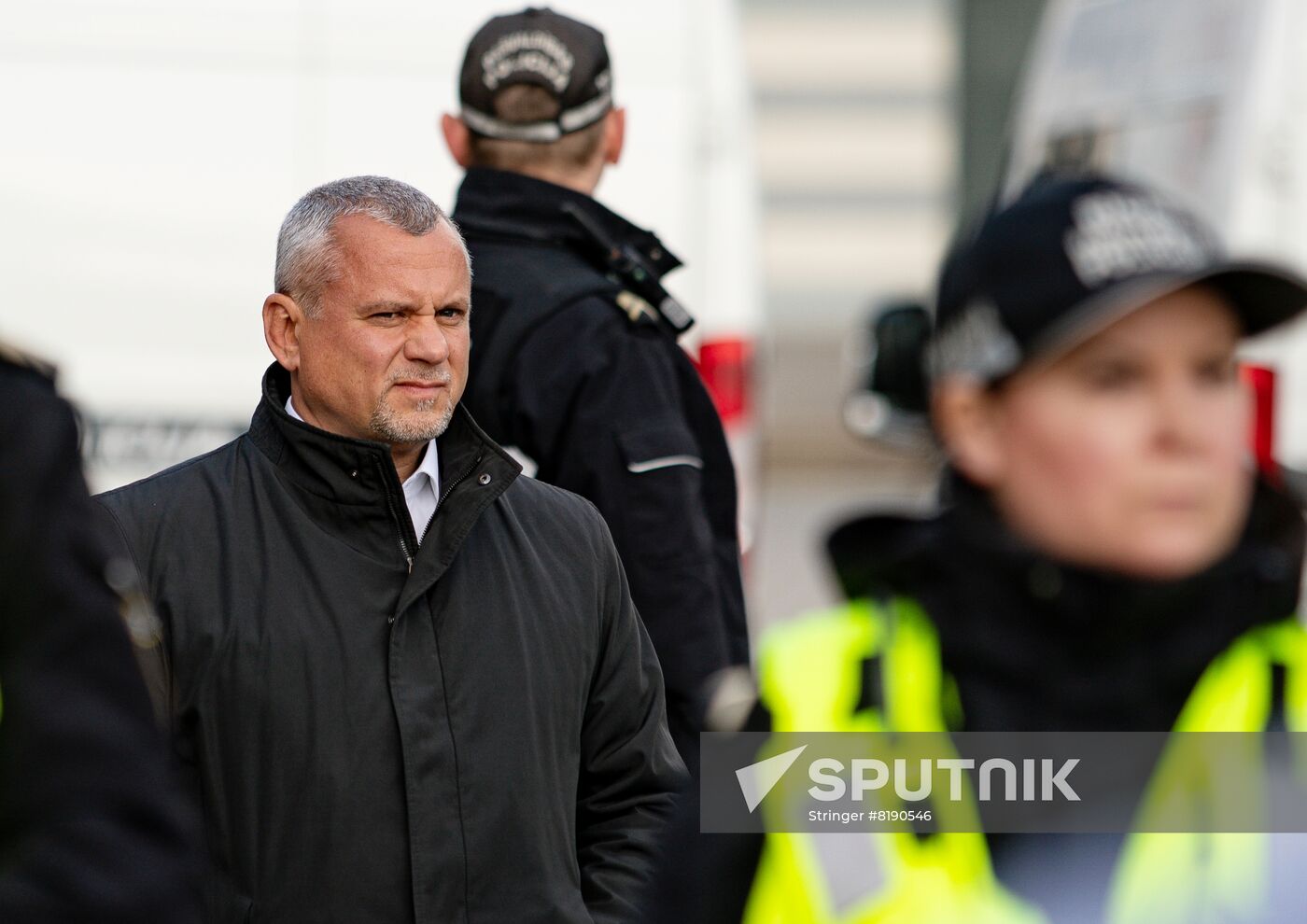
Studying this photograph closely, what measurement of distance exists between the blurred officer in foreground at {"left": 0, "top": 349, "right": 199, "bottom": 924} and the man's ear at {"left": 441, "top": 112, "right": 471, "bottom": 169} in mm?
1895

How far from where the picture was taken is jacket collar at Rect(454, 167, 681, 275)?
10.9 ft

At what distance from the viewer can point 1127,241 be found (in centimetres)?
159

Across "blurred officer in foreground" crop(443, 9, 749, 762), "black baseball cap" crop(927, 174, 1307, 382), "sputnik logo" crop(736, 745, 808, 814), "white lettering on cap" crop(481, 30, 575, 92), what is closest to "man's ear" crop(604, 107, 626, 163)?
"blurred officer in foreground" crop(443, 9, 749, 762)

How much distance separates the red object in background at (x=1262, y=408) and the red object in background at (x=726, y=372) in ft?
3.69

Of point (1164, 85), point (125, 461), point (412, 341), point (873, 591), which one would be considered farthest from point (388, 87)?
point (873, 591)

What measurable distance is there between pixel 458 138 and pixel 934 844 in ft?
6.96

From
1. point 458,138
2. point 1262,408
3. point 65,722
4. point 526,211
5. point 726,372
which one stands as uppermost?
point 458,138

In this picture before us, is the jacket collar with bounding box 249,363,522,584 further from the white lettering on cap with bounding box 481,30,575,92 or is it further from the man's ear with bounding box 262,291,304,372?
the white lettering on cap with bounding box 481,30,575,92

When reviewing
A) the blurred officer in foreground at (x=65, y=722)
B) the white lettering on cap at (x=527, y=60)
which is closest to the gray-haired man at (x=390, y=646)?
the white lettering on cap at (x=527, y=60)

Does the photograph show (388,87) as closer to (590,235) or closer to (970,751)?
(590,235)

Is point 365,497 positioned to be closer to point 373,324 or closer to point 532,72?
point 373,324

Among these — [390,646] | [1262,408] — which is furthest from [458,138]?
[1262,408]

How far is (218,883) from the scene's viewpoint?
93.0 inches

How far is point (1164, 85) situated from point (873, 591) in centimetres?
463
